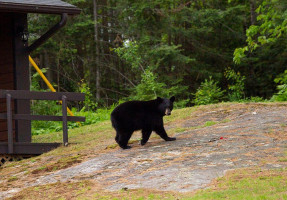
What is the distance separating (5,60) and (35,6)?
1.65 meters

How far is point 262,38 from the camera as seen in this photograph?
1545 cm

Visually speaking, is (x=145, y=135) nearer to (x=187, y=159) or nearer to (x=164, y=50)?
(x=187, y=159)

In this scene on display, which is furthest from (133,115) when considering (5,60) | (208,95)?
(208,95)

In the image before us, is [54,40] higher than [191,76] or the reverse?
higher

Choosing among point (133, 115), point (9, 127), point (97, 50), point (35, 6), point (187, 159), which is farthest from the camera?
point (97, 50)

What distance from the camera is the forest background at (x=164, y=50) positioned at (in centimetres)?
2084

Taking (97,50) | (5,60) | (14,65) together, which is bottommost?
(14,65)

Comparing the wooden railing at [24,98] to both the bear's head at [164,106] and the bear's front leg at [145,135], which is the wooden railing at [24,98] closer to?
the bear's front leg at [145,135]

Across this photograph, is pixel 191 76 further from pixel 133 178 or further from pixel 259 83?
pixel 133 178

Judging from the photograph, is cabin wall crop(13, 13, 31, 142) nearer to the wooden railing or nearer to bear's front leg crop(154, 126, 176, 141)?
the wooden railing

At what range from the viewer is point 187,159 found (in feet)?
23.2

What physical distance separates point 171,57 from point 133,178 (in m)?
14.3

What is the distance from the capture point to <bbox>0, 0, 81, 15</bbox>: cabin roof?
31.3ft

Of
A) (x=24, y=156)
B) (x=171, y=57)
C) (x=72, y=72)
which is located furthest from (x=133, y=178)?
(x=72, y=72)
